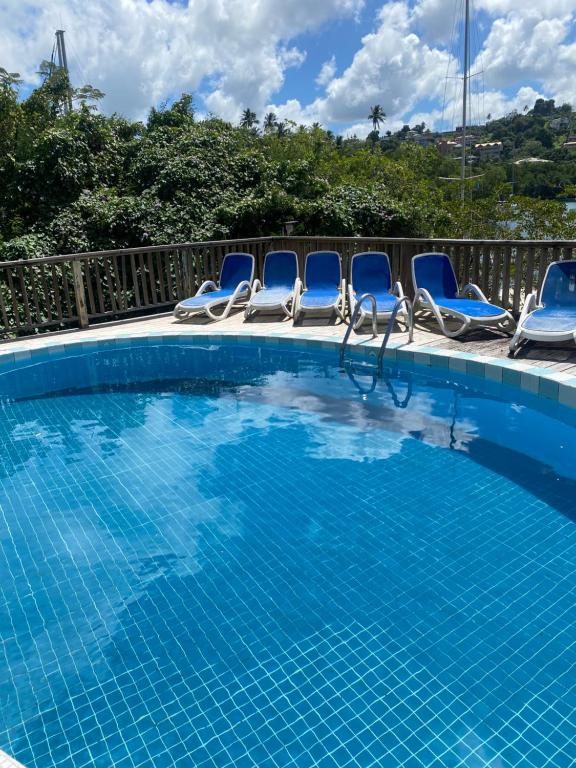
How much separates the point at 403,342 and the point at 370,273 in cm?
162

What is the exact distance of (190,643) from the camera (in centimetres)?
257

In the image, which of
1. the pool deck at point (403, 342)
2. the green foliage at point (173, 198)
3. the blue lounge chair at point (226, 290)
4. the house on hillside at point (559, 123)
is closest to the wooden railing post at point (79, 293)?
the pool deck at point (403, 342)

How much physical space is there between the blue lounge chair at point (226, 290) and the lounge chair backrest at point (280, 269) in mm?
251

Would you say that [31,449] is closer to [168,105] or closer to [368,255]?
[368,255]

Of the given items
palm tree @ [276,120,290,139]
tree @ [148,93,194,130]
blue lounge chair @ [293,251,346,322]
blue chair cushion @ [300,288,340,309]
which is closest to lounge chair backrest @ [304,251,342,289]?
blue lounge chair @ [293,251,346,322]

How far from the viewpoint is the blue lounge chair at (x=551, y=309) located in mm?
5469

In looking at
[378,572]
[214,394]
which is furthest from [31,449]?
[378,572]

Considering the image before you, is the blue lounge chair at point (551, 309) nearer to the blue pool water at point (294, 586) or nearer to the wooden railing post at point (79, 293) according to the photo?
the blue pool water at point (294, 586)

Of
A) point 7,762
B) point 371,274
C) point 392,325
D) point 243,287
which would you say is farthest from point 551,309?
point 7,762

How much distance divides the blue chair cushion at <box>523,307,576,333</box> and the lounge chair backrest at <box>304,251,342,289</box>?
3190 millimetres

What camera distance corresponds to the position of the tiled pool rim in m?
Result: 5.11

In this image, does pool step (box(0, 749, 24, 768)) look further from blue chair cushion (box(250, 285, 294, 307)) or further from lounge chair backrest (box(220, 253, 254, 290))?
lounge chair backrest (box(220, 253, 254, 290))

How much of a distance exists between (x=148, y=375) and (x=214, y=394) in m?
1.16

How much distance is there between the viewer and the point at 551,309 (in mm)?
6031
